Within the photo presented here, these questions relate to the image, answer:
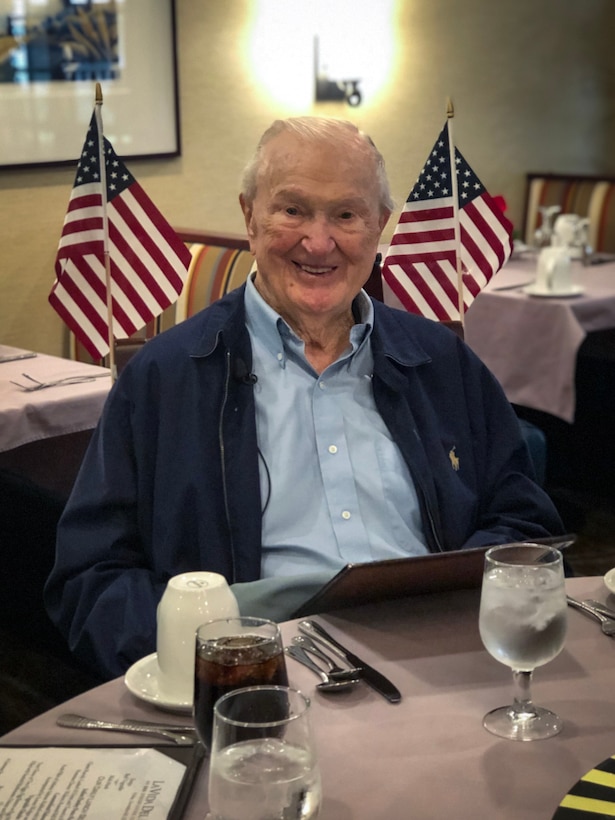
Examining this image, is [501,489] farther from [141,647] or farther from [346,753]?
[346,753]

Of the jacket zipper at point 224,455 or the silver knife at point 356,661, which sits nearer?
the silver knife at point 356,661

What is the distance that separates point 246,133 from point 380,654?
3.80m

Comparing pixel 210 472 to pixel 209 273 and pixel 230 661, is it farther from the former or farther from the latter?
pixel 209 273

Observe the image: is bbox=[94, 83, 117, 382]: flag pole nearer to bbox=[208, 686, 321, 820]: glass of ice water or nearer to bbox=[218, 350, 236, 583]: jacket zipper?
bbox=[218, 350, 236, 583]: jacket zipper

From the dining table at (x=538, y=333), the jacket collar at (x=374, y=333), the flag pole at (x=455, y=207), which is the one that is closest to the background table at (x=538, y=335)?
the dining table at (x=538, y=333)

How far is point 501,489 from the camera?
186cm

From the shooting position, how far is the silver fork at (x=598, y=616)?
133 cm

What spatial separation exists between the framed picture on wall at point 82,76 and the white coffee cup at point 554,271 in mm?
1557

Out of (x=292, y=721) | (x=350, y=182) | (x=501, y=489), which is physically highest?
(x=350, y=182)

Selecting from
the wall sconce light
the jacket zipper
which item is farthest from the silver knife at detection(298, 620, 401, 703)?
the wall sconce light

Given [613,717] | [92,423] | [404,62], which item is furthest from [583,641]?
[404,62]

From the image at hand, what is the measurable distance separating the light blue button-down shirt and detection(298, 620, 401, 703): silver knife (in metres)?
0.38

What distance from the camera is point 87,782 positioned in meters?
1.02

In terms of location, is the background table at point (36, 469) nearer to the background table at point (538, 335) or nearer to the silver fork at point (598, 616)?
the silver fork at point (598, 616)
